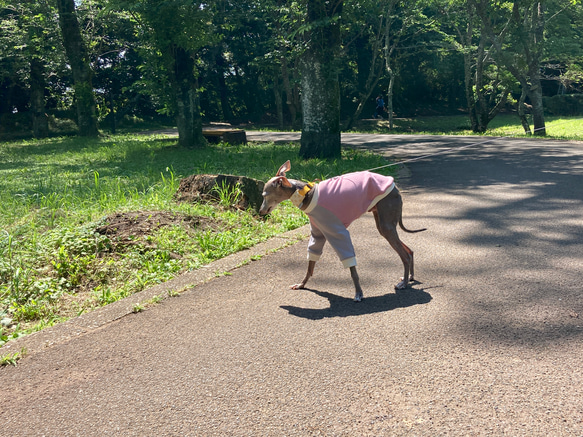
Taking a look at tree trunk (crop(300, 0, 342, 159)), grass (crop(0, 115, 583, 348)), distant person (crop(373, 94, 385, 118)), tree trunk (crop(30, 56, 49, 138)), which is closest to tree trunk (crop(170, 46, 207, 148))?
tree trunk (crop(300, 0, 342, 159))

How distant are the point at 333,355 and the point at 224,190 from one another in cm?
445

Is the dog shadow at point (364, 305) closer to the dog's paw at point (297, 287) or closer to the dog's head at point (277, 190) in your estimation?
the dog's paw at point (297, 287)

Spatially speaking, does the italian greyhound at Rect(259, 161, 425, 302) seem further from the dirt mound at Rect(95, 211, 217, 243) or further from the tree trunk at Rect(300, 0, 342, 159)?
the tree trunk at Rect(300, 0, 342, 159)

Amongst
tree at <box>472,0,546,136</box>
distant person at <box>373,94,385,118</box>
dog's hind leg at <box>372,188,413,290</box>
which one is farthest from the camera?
distant person at <box>373,94,385,118</box>

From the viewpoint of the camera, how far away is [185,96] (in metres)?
16.1

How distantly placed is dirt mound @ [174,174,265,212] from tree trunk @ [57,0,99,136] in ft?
57.5

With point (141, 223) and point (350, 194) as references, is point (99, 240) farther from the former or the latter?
point (350, 194)

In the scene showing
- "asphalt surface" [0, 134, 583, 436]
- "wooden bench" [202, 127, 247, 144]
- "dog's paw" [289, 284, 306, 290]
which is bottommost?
"asphalt surface" [0, 134, 583, 436]

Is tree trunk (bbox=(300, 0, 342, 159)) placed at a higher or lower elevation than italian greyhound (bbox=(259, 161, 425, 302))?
higher

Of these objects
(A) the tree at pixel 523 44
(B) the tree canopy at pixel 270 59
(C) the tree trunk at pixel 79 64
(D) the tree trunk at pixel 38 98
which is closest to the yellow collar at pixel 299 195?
(B) the tree canopy at pixel 270 59

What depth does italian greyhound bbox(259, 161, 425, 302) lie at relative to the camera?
4.16 m

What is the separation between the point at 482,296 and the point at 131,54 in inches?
1384

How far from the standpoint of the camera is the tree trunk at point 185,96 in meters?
15.9

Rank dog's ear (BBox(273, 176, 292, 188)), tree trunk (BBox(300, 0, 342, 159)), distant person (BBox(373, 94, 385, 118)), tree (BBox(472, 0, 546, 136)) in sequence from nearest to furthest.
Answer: dog's ear (BBox(273, 176, 292, 188))
tree trunk (BBox(300, 0, 342, 159))
tree (BBox(472, 0, 546, 136))
distant person (BBox(373, 94, 385, 118))
